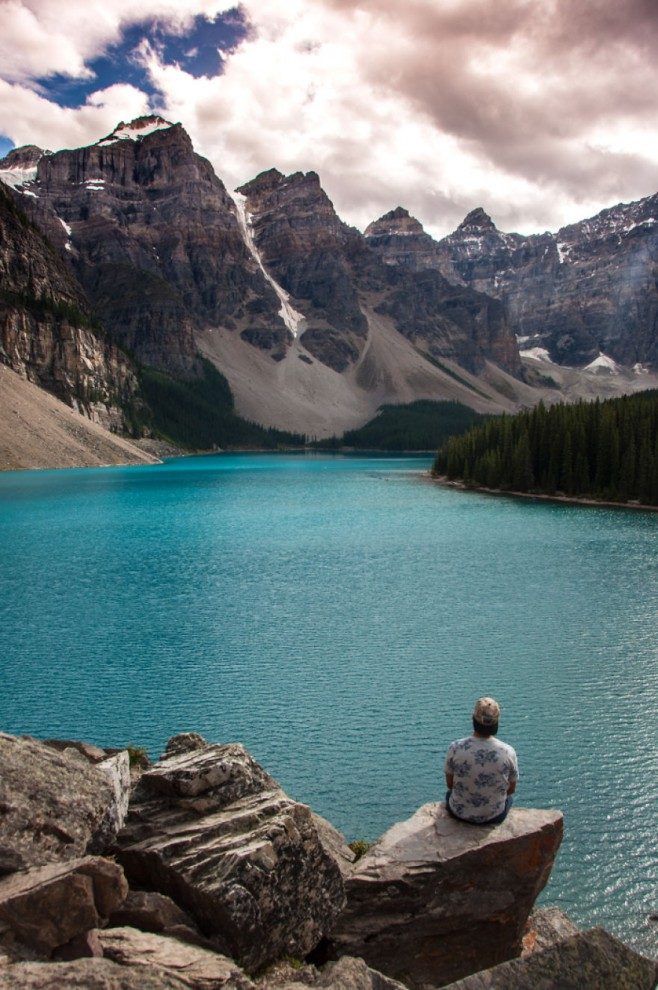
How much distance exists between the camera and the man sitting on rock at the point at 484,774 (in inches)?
434

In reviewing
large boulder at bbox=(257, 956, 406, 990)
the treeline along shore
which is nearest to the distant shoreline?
the treeline along shore

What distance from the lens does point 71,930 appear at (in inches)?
293

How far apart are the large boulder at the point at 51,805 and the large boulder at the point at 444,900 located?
3534 mm

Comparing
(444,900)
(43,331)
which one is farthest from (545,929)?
(43,331)

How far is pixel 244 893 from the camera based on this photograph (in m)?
8.62

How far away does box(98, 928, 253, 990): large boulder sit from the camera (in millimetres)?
7180

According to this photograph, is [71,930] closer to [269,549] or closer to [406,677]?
[406,677]

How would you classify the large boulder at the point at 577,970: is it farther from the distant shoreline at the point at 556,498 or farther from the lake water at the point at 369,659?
the distant shoreline at the point at 556,498

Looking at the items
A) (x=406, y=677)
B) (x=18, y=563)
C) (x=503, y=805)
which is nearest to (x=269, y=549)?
(x=18, y=563)

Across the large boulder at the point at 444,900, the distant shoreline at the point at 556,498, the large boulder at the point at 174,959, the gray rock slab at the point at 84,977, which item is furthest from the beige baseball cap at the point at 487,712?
the distant shoreline at the point at 556,498

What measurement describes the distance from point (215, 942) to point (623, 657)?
25.6 m

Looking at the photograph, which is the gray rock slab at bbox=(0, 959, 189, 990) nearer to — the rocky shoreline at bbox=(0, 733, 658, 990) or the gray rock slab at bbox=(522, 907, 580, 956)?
the rocky shoreline at bbox=(0, 733, 658, 990)

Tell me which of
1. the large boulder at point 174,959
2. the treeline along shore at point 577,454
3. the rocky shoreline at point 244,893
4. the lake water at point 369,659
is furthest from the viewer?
the treeline along shore at point 577,454

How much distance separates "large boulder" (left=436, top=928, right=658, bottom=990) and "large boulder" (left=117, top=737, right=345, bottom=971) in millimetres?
2513
